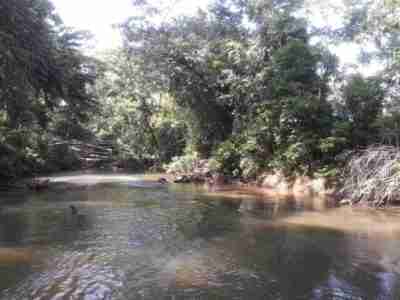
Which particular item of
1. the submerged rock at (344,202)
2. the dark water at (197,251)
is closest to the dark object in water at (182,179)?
the dark water at (197,251)

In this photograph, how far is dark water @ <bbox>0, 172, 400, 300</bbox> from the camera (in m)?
6.87

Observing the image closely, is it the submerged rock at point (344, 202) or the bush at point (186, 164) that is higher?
the bush at point (186, 164)

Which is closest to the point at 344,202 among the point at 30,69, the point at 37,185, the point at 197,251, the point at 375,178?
the point at 375,178

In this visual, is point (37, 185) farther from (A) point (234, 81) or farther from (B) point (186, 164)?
(A) point (234, 81)

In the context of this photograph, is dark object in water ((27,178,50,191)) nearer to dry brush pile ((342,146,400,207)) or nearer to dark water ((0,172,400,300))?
dark water ((0,172,400,300))

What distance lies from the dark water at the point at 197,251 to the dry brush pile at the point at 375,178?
67 cm

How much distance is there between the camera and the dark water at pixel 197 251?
270 inches

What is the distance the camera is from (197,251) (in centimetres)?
902

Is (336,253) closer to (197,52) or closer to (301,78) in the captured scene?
(301,78)

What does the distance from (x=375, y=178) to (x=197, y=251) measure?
761 centimetres

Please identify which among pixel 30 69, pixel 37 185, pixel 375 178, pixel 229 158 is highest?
pixel 30 69

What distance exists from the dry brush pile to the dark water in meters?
0.67

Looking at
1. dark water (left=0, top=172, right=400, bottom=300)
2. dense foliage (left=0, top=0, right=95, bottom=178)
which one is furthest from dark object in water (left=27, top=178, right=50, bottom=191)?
dense foliage (left=0, top=0, right=95, bottom=178)

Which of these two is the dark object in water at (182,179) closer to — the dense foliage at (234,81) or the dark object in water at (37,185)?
the dense foliage at (234,81)
